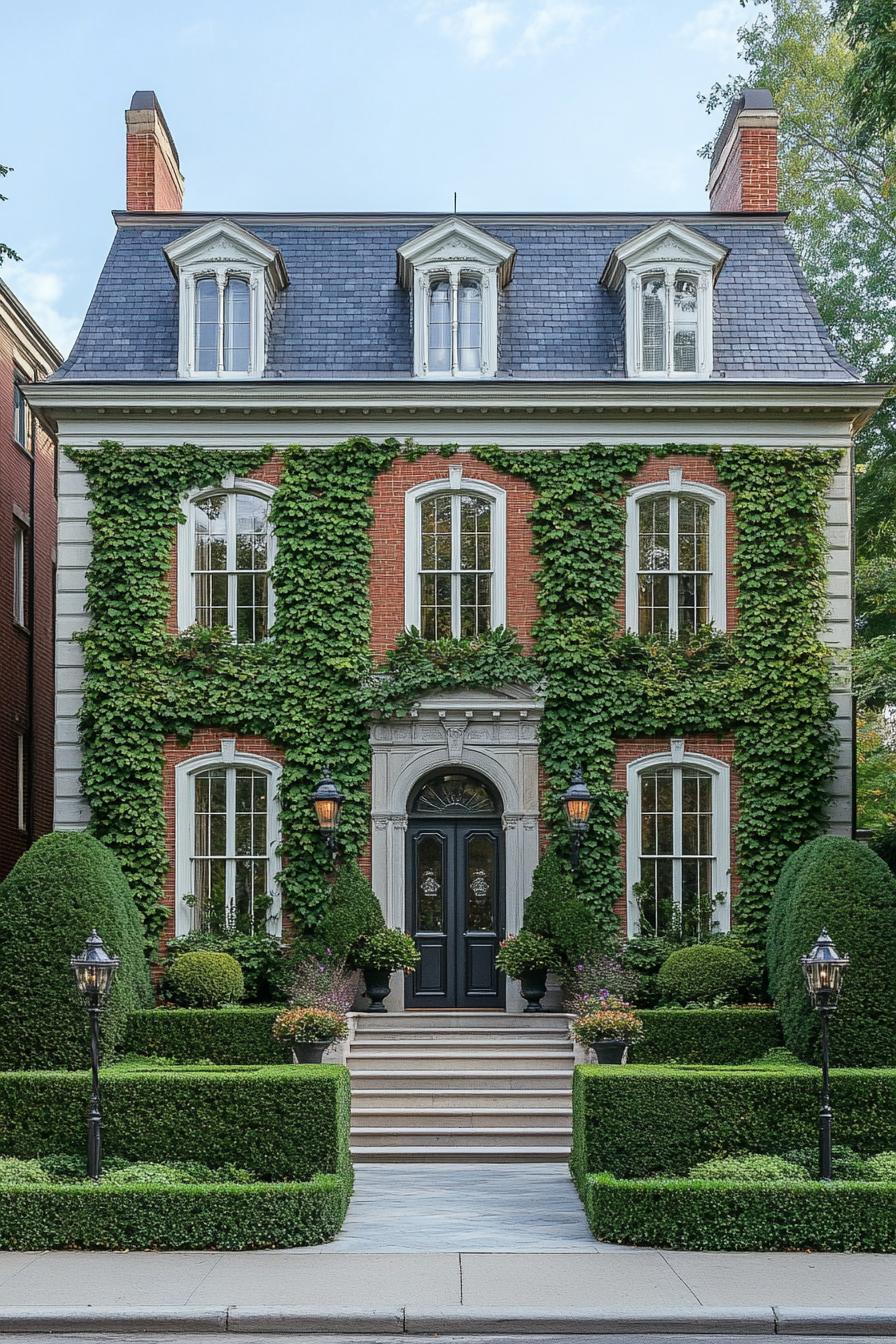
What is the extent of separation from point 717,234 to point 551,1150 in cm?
1372

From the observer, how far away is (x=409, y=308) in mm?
23047

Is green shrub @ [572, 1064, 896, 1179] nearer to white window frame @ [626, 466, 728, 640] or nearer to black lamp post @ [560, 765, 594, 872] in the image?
black lamp post @ [560, 765, 594, 872]

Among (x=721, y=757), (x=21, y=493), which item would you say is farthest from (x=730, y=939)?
(x=21, y=493)

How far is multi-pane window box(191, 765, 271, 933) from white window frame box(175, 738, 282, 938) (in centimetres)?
6

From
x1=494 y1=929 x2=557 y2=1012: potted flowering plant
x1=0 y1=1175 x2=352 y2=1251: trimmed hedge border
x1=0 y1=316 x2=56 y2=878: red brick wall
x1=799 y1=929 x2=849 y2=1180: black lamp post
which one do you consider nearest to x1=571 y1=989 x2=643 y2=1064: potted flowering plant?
x1=494 y1=929 x2=557 y2=1012: potted flowering plant

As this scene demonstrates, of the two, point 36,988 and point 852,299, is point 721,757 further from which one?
point 852,299

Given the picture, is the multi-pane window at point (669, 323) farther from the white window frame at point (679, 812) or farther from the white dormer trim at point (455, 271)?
the white window frame at point (679, 812)

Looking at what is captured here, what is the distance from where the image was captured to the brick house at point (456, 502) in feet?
70.7

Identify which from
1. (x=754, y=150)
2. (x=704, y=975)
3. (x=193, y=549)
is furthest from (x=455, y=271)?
(x=704, y=975)

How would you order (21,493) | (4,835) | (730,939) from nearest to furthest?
(730,939), (4,835), (21,493)

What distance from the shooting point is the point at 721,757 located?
21.6 meters

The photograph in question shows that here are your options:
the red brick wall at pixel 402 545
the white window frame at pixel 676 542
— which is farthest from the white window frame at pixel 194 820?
the white window frame at pixel 676 542

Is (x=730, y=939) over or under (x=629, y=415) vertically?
under

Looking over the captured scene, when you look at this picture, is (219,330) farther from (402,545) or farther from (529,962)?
(529,962)
